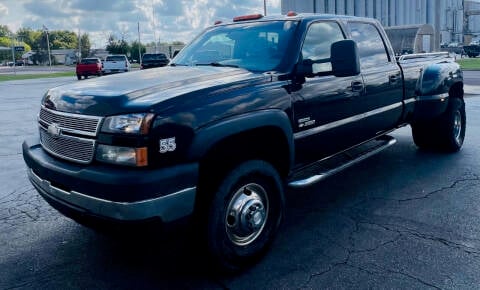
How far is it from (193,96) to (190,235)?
→ 939 millimetres

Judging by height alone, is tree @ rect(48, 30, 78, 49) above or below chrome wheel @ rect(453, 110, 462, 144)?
above

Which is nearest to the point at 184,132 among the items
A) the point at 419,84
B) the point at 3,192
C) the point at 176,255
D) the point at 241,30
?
the point at 176,255

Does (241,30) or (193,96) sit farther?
(241,30)

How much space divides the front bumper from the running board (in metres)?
1.24

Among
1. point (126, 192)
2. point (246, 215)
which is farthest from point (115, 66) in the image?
point (126, 192)

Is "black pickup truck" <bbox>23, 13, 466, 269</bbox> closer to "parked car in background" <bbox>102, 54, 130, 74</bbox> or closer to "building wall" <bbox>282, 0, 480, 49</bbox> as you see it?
"parked car in background" <bbox>102, 54, 130, 74</bbox>

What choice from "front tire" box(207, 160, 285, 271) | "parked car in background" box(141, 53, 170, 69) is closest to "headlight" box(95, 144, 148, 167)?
"front tire" box(207, 160, 285, 271)

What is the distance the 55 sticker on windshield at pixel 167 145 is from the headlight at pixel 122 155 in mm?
101

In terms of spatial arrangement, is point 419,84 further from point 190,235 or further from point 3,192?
point 3,192

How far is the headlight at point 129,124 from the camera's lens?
2723 mm

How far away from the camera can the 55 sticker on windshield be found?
9.02 ft

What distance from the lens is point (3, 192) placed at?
5.35 m

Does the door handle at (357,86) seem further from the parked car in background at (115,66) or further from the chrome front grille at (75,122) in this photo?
the parked car in background at (115,66)

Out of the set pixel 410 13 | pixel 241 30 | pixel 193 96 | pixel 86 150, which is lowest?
pixel 86 150
